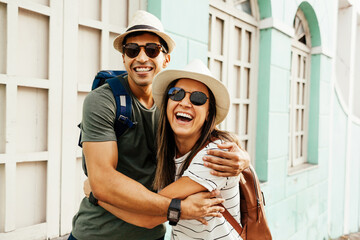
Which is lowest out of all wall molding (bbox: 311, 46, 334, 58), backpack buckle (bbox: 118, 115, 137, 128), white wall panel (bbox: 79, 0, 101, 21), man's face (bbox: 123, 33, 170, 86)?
backpack buckle (bbox: 118, 115, 137, 128)

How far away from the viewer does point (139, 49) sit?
5.82 feet

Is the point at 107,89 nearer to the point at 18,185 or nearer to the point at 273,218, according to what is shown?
the point at 18,185

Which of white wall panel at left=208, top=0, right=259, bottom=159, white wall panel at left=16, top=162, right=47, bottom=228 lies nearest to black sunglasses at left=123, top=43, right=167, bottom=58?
white wall panel at left=16, top=162, right=47, bottom=228

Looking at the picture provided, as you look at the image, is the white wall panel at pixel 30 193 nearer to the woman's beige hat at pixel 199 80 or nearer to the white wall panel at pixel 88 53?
the white wall panel at pixel 88 53

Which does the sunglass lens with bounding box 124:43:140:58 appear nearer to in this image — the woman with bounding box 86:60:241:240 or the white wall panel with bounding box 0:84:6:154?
the woman with bounding box 86:60:241:240

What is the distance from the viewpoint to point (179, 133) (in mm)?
1607

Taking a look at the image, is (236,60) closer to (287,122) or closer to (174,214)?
(287,122)

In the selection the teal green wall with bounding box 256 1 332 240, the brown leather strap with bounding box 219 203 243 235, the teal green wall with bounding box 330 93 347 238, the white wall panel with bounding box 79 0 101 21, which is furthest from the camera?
the teal green wall with bounding box 330 93 347 238

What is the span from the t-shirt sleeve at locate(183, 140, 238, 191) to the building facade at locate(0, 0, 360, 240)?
122 centimetres

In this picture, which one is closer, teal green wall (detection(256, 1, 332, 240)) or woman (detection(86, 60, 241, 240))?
woman (detection(86, 60, 241, 240))

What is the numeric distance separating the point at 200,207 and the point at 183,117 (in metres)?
0.49

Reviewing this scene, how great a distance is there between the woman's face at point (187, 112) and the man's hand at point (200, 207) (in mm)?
338

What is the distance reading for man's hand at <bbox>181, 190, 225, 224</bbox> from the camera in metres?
1.47

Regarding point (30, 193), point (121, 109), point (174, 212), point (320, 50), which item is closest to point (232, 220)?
point (174, 212)
